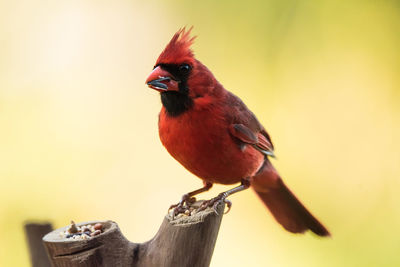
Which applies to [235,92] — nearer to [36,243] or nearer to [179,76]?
[179,76]

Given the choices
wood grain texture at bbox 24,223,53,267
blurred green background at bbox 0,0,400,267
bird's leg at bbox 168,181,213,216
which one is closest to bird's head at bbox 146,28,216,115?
bird's leg at bbox 168,181,213,216

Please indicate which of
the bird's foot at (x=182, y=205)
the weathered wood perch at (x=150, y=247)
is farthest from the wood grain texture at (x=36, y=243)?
the bird's foot at (x=182, y=205)

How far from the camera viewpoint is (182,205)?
2.00 m

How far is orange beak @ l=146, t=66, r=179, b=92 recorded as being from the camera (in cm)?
179

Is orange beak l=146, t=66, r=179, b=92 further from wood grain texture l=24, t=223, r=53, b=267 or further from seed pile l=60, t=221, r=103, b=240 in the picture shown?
wood grain texture l=24, t=223, r=53, b=267

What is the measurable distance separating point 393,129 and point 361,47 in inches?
22.2

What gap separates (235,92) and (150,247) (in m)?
1.64

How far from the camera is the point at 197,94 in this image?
2.00 meters

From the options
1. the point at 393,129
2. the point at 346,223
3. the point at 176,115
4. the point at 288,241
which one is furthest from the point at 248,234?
the point at 176,115

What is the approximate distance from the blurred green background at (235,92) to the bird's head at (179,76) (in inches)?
45.5

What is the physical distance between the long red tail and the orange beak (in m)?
0.80

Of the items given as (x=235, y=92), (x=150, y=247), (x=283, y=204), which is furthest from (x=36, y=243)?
(x=235, y=92)

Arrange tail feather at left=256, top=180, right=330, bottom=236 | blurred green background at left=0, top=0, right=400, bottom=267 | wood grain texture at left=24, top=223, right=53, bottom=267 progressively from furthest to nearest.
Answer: blurred green background at left=0, top=0, right=400, bottom=267 → tail feather at left=256, top=180, right=330, bottom=236 → wood grain texture at left=24, top=223, right=53, bottom=267

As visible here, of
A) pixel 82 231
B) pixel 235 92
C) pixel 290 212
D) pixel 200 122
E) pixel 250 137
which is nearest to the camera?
pixel 82 231
